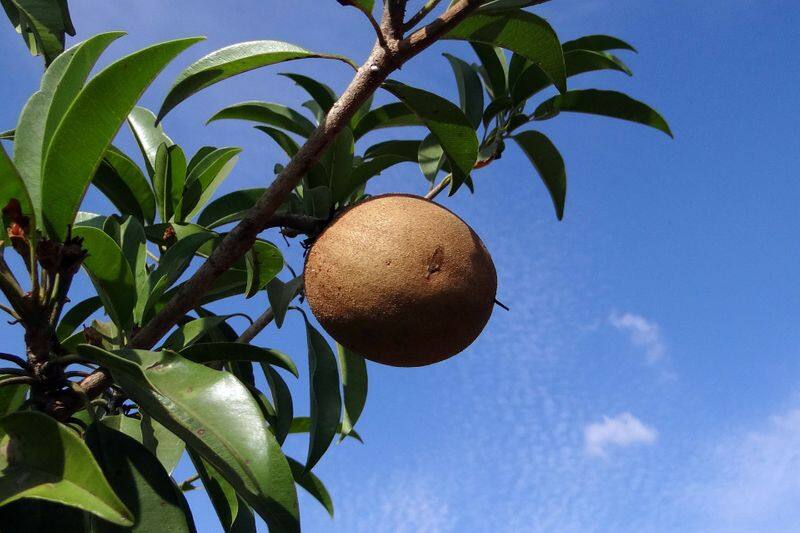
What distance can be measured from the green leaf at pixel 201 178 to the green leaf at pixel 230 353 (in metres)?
0.61

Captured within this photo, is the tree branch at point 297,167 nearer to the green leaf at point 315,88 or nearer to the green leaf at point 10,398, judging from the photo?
the green leaf at point 10,398

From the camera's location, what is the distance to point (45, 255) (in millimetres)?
1427

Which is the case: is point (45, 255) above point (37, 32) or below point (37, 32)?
below

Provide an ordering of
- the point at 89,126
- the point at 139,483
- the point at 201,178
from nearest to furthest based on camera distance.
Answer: the point at 139,483, the point at 89,126, the point at 201,178

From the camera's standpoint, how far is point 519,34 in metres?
1.50

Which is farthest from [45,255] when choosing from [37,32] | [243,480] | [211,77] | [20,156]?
[37,32]

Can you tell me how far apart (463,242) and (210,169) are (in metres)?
0.89

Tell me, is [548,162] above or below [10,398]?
above

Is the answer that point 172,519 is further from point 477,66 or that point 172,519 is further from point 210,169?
point 477,66

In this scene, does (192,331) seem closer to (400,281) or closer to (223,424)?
(400,281)

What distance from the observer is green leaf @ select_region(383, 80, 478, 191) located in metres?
1.53

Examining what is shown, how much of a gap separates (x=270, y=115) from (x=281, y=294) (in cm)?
51

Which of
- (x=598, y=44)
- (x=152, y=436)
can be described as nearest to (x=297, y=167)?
(x=152, y=436)

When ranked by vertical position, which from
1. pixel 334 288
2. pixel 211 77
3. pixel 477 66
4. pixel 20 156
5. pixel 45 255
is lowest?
pixel 45 255
